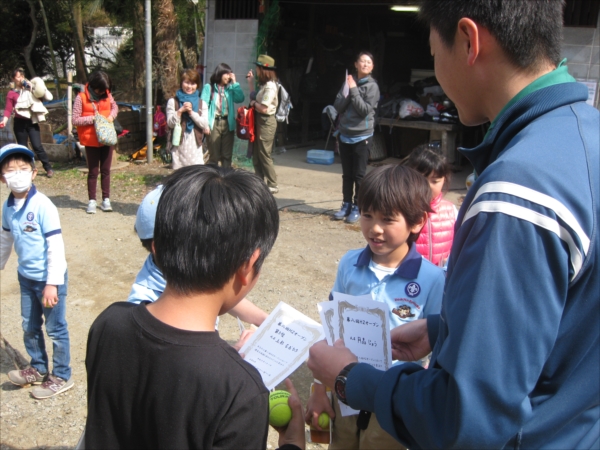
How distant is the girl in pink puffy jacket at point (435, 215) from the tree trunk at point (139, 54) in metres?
9.68

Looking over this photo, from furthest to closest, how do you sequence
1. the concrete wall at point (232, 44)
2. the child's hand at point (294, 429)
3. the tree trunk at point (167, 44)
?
the tree trunk at point (167, 44) < the concrete wall at point (232, 44) < the child's hand at point (294, 429)

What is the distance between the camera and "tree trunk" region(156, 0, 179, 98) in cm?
1022

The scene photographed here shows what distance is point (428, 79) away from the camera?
1170cm

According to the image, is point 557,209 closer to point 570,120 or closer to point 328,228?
point 570,120

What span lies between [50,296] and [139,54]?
968 cm

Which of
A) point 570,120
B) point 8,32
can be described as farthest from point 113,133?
point 8,32

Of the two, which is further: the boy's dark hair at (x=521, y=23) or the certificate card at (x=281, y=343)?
the certificate card at (x=281, y=343)

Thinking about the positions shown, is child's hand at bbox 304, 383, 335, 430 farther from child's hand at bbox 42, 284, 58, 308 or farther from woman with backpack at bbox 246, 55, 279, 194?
woman with backpack at bbox 246, 55, 279, 194

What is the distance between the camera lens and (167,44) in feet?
34.1

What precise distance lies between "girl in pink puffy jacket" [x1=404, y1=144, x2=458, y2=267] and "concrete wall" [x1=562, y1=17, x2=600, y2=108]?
5261 millimetres

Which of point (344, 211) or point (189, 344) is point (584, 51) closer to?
point (344, 211)

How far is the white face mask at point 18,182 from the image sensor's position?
3.23 m

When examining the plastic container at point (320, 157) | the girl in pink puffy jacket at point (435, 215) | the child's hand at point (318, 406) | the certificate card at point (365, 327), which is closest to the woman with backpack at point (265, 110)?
the plastic container at point (320, 157)

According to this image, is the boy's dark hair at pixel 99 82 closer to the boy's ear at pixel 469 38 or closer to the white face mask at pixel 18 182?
the white face mask at pixel 18 182
